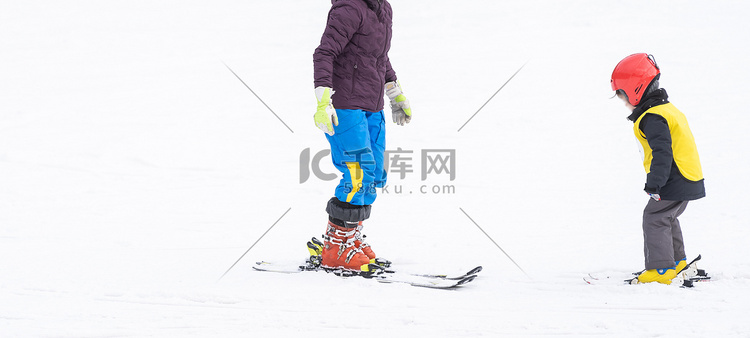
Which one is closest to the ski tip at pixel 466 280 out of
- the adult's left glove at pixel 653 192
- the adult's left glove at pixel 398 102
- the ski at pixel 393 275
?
the ski at pixel 393 275

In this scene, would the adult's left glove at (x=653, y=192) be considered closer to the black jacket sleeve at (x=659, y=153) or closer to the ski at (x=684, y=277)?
the black jacket sleeve at (x=659, y=153)

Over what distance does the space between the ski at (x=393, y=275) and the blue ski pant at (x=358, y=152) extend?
516mm

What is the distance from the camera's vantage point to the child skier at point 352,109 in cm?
393

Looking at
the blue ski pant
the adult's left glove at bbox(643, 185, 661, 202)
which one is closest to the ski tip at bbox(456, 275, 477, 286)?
the blue ski pant

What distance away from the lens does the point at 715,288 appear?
365cm

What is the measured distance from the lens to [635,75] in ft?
12.3

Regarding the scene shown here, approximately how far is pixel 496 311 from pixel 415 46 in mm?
11016

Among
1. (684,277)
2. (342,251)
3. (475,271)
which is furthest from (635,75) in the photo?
(342,251)

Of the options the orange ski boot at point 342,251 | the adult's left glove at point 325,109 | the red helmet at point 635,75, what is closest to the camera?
the red helmet at point 635,75

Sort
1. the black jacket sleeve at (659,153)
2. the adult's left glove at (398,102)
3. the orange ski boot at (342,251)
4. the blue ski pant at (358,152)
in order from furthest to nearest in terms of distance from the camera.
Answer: the adult's left glove at (398,102) < the orange ski boot at (342,251) < the blue ski pant at (358,152) < the black jacket sleeve at (659,153)

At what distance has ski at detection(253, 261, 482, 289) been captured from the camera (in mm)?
3947

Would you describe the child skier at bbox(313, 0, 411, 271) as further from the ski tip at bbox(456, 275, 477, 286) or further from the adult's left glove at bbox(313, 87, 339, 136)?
the ski tip at bbox(456, 275, 477, 286)

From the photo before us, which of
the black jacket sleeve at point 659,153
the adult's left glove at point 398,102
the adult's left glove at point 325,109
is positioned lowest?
the black jacket sleeve at point 659,153

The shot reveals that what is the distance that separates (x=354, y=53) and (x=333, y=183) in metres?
3.29
